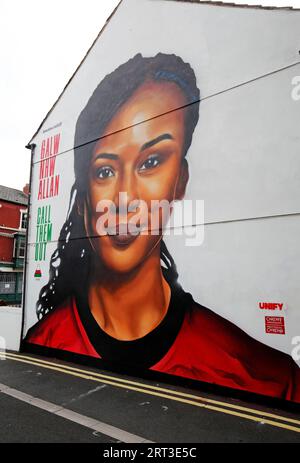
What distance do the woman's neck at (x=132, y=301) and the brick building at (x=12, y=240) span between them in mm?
24005

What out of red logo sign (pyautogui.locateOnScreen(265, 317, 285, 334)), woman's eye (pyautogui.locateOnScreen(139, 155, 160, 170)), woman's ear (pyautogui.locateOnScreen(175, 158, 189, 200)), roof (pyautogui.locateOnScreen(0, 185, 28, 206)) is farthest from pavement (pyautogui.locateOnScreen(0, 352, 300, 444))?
roof (pyautogui.locateOnScreen(0, 185, 28, 206))

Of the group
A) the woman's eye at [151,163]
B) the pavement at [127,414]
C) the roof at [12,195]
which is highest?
the roof at [12,195]

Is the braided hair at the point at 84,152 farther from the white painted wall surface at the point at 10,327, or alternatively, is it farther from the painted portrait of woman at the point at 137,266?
the white painted wall surface at the point at 10,327

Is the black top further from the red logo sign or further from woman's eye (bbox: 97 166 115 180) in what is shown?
woman's eye (bbox: 97 166 115 180)

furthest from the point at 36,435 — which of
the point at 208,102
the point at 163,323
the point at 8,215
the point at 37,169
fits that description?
the point at 8,215

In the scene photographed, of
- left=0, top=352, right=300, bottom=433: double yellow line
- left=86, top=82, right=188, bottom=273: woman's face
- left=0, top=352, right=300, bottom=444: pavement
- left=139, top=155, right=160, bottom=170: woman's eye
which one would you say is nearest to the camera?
left=0, top=352, right=300, bottom=444: pavement

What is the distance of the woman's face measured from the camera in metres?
7.66

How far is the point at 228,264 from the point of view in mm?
6438

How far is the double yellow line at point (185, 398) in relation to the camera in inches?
200

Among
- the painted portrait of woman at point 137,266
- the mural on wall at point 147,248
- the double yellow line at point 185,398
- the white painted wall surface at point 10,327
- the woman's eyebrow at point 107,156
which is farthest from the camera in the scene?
the white painted wall surface at point 10,327

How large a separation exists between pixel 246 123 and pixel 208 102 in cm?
116

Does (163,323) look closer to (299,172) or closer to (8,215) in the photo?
(299,172)

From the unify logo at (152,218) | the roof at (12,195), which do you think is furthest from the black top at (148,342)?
the roof at (12,195)

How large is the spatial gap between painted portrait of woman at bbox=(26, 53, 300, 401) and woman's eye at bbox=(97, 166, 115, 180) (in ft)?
0.10
